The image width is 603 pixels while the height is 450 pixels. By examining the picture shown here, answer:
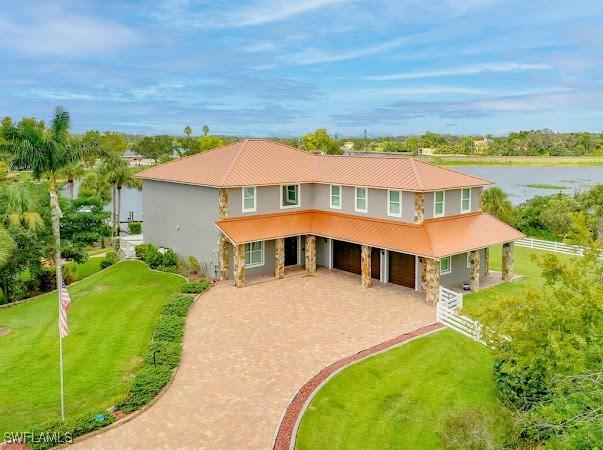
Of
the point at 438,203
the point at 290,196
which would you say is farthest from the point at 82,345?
the point at 438,203

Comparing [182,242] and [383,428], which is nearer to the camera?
[383,428]

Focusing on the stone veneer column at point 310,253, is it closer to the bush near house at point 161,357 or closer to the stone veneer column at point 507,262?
the bush near house at point 161,357

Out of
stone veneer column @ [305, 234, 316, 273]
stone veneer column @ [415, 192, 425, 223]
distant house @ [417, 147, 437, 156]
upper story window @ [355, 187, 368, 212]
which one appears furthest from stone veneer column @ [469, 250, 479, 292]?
distant house @ [417, 147, 437, 156]

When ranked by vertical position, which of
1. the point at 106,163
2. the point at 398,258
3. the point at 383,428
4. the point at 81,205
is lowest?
the point at 383,428

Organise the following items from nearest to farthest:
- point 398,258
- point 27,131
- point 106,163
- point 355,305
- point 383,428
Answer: point 383,428 < point 355,305 < point 398,258 < point 27,131 < point 106,163

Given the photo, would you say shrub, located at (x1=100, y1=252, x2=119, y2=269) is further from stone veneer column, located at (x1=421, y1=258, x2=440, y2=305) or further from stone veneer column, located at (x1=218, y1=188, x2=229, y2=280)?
stone veneer column, located at (x1=421, y1=258, x2=440, y2=305)

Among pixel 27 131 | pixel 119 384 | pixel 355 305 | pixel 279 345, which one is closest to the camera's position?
pixel 119 384

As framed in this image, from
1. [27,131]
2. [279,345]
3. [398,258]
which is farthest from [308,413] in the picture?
[27,131]

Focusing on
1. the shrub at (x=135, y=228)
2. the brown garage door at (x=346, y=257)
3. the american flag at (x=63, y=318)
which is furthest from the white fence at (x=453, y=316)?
the shrub at (x=135, y=228)

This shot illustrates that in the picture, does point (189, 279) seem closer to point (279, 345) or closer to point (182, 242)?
point (182, 242)
